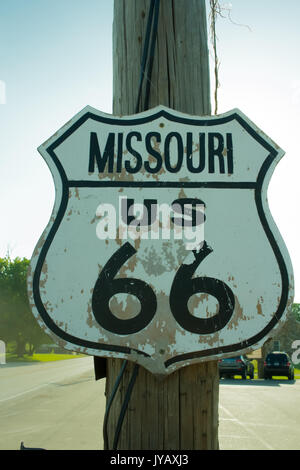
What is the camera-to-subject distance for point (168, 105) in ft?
5.61

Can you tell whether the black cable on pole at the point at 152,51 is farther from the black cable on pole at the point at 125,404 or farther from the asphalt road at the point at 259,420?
the asphalt road at the point at 259,420

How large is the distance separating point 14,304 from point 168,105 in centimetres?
4434

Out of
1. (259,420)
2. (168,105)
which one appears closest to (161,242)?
(168,105)

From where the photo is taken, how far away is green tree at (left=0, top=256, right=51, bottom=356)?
141 ft

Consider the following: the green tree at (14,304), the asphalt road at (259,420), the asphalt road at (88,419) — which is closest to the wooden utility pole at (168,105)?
the asphalt road at (88,419)

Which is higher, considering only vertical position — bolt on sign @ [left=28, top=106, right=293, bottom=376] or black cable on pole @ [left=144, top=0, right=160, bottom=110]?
black cable on pole @ [left=144, top=0, right=160, bottom=110]

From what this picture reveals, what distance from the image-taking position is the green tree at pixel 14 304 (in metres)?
43.0

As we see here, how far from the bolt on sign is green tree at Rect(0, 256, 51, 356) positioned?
141 ft

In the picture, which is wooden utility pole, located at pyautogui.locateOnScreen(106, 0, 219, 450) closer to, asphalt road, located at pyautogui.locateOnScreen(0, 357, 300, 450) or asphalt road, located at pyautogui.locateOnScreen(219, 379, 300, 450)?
asphalt road, located at pyautogui.locateOnScreen(0, 357, 300, 450)

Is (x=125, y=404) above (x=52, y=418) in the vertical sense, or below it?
above

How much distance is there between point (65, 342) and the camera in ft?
4.79

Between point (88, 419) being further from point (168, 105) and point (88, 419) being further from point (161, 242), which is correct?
point (168, 105)

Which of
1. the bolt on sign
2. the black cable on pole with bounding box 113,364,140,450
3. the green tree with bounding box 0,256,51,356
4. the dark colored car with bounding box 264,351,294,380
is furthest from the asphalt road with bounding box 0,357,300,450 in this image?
the green tree with bounding box 0,256,51,356
